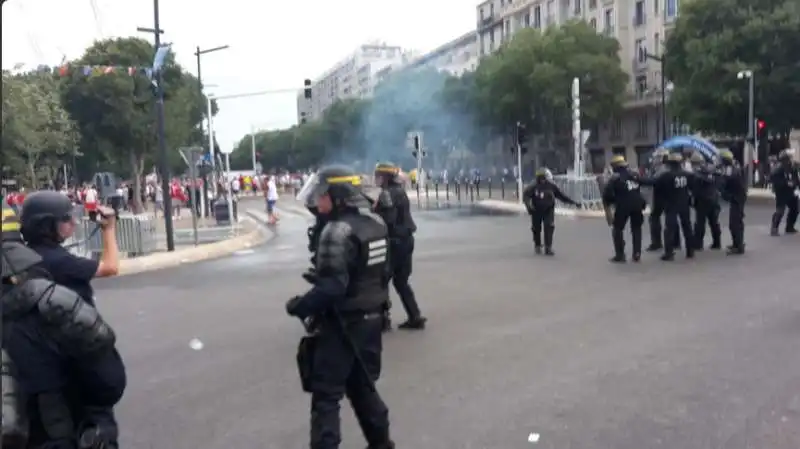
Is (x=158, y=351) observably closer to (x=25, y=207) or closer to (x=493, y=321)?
(x=493, y=321)

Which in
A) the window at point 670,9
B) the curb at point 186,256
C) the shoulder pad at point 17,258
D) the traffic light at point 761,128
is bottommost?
the curb at point 186,256

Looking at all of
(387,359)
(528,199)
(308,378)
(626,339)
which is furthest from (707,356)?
(528,199)

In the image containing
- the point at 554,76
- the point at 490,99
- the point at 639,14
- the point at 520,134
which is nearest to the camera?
the point at 520,134

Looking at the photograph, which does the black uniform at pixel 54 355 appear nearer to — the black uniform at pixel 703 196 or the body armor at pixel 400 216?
the body armor at pixel 400 216

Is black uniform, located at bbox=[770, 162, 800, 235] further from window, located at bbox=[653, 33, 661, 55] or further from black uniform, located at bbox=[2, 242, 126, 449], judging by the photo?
window, located at bbox=[653, 33, 661, 55]

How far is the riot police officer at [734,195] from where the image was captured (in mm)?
13719

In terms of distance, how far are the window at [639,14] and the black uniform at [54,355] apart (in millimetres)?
60089

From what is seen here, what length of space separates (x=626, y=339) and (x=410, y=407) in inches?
103

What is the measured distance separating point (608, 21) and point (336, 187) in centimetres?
6159

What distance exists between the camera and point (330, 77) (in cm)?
14675

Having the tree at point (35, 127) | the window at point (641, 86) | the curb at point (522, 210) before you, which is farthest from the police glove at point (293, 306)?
the window at point (641, 86)

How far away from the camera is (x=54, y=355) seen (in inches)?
134

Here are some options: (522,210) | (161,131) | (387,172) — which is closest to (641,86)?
(522,210)

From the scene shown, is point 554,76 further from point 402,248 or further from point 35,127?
point 402,248
